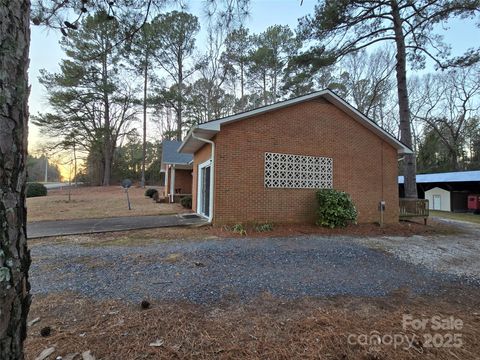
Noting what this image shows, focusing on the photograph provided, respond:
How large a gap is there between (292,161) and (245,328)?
655 cm

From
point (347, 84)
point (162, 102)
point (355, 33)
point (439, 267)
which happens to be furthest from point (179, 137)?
point (439, 267)

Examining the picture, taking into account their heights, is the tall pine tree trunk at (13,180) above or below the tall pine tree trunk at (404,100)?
below

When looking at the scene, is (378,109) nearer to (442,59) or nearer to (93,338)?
(442,59)

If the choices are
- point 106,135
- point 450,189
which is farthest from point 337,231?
point 106,135

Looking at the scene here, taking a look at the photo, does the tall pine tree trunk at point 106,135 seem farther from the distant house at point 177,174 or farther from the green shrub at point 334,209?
the green shrub at point 334,209

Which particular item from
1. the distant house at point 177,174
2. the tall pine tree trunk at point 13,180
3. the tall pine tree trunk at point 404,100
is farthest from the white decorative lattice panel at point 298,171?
the distant house at point 177,174

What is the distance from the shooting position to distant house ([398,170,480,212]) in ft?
55.9

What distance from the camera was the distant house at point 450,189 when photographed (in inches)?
671

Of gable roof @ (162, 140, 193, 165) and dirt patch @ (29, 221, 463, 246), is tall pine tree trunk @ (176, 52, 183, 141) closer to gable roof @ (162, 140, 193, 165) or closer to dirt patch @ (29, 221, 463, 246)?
gable roof @ (162, 140, 193, 165)

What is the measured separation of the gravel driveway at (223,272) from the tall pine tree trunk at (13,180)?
2.06 m

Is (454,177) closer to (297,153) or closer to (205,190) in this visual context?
(297,153)

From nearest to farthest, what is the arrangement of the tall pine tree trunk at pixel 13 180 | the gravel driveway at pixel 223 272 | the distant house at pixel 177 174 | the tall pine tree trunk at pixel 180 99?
the tall pine tree trunk at pixel 13 180, the gravel driveway at pixel 223 272, the distant house at pixel 177 174, the tall pine tree trunk at pixel 180 99

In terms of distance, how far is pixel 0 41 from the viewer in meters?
1.06

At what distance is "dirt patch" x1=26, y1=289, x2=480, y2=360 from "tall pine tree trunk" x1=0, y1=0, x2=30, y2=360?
1191 millimetres
